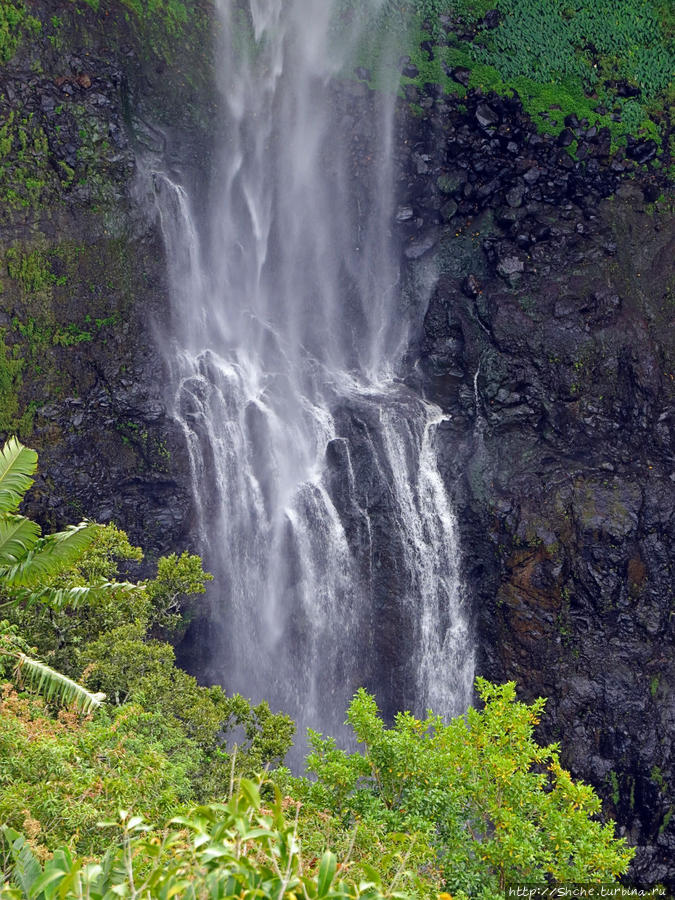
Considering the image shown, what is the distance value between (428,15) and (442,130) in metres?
5.13

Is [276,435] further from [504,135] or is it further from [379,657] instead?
[504,135]

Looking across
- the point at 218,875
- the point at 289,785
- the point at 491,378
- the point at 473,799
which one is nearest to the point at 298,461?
the point at 491,378

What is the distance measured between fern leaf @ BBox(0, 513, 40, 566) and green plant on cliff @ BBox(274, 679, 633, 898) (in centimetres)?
532

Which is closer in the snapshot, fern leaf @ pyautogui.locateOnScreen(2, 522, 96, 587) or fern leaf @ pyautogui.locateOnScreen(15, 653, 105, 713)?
fern leaf @ pyautogui.locateOnScreen(15, 653, 105, 713)

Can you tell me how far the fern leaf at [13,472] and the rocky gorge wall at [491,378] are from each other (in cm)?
1358

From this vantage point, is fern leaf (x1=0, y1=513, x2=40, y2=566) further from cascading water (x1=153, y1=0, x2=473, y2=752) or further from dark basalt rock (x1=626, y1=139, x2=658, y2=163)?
dark basalt rock (x1=626, y1=139, x2=658, y2=163)

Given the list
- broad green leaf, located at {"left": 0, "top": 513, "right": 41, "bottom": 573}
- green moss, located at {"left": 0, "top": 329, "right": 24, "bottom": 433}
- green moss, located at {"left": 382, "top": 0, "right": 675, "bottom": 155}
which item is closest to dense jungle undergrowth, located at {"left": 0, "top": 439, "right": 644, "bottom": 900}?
broad green leaf, located at {"left": 0, "top": 513, "right": 41, "bottom": 573}

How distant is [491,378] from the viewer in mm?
28453

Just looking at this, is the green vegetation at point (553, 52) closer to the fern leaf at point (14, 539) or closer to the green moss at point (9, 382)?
the green moss at point (9, 382)

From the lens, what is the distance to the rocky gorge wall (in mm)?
A: 25359

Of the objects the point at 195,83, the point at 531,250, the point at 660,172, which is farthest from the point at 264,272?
the point at 660,172

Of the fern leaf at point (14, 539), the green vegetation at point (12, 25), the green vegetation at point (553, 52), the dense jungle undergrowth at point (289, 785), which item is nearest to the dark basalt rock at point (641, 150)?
the green vegetation at point (553, 52)

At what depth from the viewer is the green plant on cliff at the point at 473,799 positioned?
12.4m

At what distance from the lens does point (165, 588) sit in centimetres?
1962
